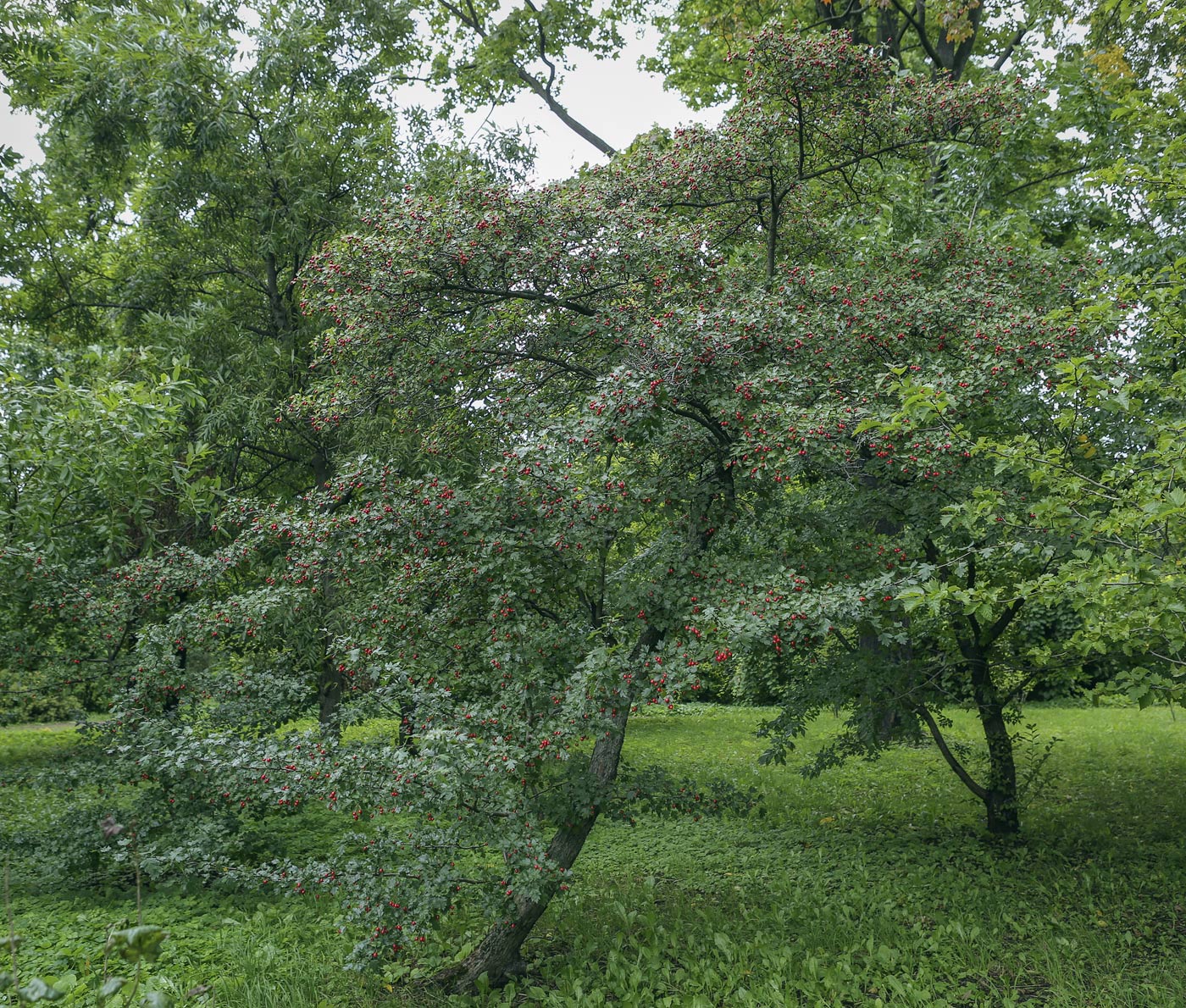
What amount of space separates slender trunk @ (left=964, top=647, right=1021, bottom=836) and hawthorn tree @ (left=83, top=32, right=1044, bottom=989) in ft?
7.69

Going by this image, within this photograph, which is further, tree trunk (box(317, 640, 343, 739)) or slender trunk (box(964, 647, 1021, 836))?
tree trunk (box(317, 640, 343, 739))

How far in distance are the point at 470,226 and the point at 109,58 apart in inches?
320

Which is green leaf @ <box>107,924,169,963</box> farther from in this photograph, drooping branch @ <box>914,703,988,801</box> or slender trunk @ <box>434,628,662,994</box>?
drooping branch @ <box>914,703,988,801</box>

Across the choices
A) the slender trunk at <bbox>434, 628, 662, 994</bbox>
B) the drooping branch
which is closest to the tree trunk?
the slender trunk at <bbox>434, 628, 662, 994</bbox>

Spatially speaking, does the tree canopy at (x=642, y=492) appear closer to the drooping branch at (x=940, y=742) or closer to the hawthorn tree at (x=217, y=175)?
the drooping branch at (x=940, y=742)

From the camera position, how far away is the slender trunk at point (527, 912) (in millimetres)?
5262

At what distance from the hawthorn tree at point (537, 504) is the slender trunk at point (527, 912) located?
0.02 meters

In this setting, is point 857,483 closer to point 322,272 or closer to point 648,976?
point 648,976

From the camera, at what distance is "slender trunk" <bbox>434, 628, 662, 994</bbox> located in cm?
526

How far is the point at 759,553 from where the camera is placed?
5.65 metres

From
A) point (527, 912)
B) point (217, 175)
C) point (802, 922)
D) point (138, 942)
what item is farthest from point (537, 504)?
point (217, 175)

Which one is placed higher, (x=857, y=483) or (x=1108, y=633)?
(x=857, y=483)

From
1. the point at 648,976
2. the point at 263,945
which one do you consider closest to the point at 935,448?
the point at 648,976

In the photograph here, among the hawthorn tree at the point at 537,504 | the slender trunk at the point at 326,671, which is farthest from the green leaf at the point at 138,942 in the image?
the slender trunk at the point at 326,671
